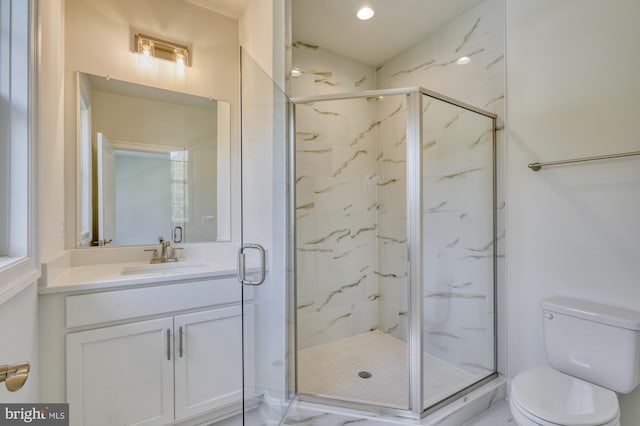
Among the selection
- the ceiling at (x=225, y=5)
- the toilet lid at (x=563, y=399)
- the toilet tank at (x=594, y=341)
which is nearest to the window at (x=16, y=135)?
the ceiling at (x=225, y=5)

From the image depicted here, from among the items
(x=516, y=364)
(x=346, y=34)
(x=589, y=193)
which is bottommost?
(x=516, y=364)

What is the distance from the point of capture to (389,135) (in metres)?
2.27

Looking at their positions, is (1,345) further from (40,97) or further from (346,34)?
(346,34)

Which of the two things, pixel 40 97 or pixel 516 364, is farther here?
pixel 516 364

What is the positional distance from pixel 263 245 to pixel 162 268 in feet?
2.83

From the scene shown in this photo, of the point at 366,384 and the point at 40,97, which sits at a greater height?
the point at 40,97

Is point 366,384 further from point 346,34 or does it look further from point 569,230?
point 346,34

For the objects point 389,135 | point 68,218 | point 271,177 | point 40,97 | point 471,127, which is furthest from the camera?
point 389,135

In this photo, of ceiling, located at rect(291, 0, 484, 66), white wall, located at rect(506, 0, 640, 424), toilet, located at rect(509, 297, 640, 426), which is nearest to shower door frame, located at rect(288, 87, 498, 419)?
toilet, located at rect(509, 297, 640, 426)

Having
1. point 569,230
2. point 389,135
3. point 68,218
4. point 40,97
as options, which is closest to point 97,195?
point 68,218

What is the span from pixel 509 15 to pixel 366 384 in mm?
2618

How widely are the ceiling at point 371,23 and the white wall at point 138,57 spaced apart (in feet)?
2.14

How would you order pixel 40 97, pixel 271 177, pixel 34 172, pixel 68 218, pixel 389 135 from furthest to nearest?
pixel 389 135 < pixel 68 218 < pixel 271 177 < pixel 40 97 < pixel 34 172

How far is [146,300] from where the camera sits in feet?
4.92
